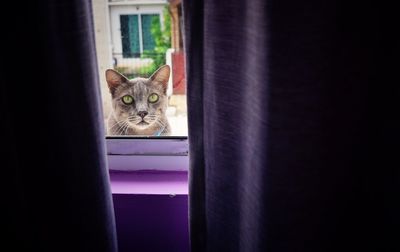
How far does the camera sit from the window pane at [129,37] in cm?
109

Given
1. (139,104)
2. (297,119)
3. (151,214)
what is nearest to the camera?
(297,119)

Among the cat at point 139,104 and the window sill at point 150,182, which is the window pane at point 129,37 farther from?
the window sill at point 150,182

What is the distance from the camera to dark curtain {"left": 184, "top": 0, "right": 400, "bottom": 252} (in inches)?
23.5

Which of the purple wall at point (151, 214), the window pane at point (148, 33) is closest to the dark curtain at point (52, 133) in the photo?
the purple wall at point (151, 214)

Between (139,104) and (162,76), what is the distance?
109 millimetres

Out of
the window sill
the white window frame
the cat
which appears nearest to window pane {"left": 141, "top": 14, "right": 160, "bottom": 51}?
the white window frame

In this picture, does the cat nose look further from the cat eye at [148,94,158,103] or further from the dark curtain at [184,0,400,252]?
the dark curtain at [184,0,400,252]

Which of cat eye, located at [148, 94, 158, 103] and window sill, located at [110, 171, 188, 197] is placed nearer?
window sill, located at [110, 171, 188, 197]

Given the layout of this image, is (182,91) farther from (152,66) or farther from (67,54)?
(67,54)

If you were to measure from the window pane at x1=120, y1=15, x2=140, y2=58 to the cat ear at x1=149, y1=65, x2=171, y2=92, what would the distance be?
13 centimetres

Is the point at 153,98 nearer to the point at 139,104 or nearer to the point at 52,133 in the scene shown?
the point at 139,104

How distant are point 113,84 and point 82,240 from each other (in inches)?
18.2

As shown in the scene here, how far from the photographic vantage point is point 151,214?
959 mm

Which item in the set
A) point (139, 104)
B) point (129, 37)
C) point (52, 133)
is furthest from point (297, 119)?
point (129, 37)
